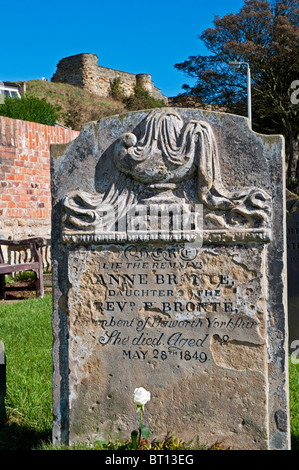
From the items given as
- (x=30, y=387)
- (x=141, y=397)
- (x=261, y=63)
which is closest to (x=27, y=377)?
(x=30, y=387)

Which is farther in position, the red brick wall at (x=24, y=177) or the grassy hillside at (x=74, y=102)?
the grassy hillside at (x=74, y=102)

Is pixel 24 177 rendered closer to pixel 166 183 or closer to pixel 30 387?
pixel 30 387

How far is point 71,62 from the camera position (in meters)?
36.8

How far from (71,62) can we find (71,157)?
36216mm

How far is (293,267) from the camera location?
201 inches

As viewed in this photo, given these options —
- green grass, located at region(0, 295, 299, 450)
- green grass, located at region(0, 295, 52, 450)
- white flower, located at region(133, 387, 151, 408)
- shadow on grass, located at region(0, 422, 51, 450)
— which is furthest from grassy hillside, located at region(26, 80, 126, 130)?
white flower, located at region(133, 387, 151, 408)

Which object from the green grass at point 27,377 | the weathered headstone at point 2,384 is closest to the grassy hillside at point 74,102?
the green grass at point 27,377

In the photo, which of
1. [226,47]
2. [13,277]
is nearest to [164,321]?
[13,277]

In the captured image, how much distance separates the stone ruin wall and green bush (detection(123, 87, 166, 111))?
126cm

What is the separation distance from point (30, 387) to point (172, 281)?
172 centimetres

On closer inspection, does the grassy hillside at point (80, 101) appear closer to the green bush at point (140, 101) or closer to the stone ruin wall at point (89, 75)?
the green bush at point (140, 101)

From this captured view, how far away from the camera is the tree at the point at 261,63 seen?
2223 cm

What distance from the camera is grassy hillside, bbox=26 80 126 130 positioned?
25.5 metres

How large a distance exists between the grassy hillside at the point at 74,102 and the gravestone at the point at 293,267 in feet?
66.5
